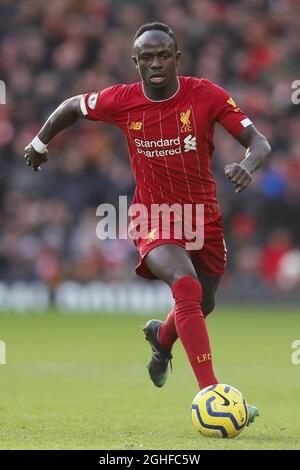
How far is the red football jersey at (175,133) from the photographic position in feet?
22.7

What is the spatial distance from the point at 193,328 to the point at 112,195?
38.1 feet

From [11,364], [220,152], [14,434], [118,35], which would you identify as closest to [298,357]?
[11,364]

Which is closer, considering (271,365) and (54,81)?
(271,365)

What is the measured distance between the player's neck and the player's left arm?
0.49m

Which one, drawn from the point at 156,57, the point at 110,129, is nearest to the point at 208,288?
the point at 156,57

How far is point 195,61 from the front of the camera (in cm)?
1942

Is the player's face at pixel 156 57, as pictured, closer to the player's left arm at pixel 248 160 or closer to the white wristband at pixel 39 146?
the player's left arm at pixel 248 160

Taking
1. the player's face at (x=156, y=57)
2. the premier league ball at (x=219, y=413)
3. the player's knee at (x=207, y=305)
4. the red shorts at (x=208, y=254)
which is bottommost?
the premier league ball at (x=219, y=413)

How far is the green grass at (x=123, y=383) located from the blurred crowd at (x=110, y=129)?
1.35 meters

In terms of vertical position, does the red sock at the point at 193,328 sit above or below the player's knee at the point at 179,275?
below

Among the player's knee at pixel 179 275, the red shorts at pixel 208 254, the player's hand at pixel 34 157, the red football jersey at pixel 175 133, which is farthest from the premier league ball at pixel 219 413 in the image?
the player's hand at pixel 34 157

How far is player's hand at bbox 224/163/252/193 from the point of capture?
6266 millimetres
